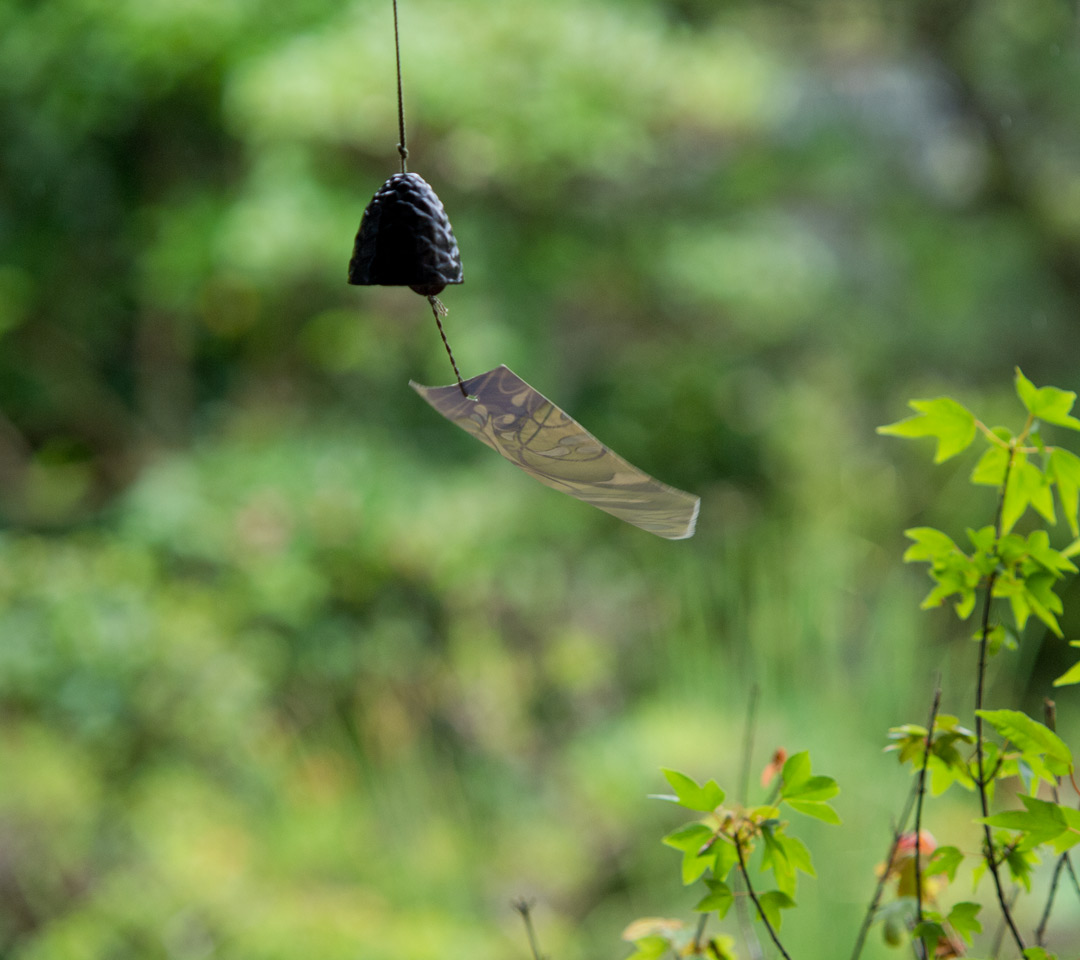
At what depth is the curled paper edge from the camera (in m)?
0.34

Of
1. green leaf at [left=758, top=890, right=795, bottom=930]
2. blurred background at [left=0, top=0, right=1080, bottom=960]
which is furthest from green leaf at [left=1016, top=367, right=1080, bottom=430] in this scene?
blurred background at [left=0, top=0, right=1080, bottom=960]

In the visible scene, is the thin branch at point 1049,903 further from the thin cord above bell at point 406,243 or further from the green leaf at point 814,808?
the thin cord above bell at point 406,243

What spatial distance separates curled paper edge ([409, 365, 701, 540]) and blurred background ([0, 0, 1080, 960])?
845 mm

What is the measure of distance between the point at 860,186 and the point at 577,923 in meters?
1.84

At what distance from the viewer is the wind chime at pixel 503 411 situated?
0.34m

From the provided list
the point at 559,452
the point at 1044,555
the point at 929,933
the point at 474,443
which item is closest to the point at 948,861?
the point at 929,933

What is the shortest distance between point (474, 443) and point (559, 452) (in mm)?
1736

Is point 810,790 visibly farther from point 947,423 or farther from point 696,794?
point 947,423

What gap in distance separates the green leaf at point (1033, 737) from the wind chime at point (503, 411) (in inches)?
5.6

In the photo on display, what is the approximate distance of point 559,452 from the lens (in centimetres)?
35

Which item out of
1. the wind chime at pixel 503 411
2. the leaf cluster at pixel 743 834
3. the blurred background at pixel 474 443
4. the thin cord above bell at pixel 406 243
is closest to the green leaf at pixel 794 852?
the leaf cluster at pixel 743 834

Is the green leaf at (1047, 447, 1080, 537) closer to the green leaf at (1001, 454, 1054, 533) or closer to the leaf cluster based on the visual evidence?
the green leaf at (1001, 454, 1054, 533)

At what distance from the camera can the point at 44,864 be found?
59.7 inches

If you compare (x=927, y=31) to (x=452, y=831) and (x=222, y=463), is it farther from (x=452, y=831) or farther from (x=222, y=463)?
(x=452, y=831)
